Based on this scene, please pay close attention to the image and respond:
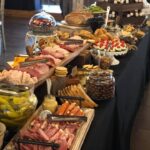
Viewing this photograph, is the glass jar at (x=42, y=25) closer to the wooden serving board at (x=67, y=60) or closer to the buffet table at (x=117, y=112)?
the wooden serving board at (x=67, y=60)

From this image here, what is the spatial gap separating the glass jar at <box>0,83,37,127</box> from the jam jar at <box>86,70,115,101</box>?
413mm

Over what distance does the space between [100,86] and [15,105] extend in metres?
0.51

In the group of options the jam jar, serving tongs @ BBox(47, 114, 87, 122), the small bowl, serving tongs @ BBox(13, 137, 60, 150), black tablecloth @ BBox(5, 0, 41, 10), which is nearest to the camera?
serving tongs @ BBox(13, 137, 60, 150)

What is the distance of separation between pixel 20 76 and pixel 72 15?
61.9 inches

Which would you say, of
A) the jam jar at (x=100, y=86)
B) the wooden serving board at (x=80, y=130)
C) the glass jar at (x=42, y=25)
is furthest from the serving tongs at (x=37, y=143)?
the glass jar at (x=42, y=25)

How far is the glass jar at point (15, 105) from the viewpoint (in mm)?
1030

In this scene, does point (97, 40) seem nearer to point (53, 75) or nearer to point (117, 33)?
point (117, 33)

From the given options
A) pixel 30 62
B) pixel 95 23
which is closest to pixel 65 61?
pixel 30 62

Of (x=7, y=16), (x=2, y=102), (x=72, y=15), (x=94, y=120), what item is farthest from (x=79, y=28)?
(x=7, y=16)

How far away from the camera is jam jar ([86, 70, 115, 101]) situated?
1441 mm

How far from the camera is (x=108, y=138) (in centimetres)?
152

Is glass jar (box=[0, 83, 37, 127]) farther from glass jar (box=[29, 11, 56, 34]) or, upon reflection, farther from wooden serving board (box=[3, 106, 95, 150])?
glass jar (box=[29, 11, 56, 34])

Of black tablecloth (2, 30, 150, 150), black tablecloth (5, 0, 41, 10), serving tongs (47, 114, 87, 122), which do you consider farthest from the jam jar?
black tablecloth (5, 0, 41, 10)

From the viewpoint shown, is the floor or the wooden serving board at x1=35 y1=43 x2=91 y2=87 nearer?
the wooden serving board at x1=35 y1=43 x2=91 y2=87
